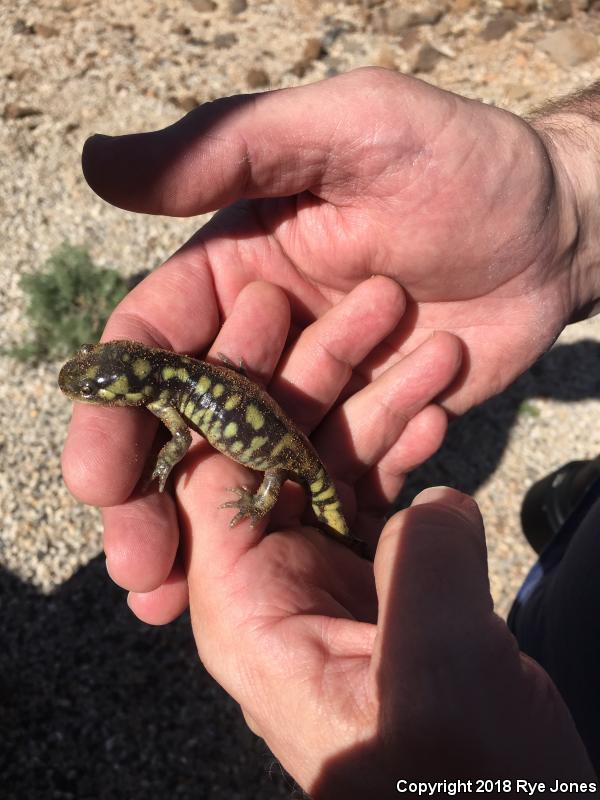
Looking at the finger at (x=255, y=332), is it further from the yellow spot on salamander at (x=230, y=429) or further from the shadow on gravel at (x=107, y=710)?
the shadow on gravel at (x=107, y=710)

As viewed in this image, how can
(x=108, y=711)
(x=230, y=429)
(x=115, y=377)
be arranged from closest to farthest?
1. (x=115, y=377)
2. (x=230, y=429)
3. (x=108, y=711)

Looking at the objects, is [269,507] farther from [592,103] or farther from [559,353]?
[559,353]

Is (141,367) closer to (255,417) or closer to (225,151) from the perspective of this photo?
(255,417)

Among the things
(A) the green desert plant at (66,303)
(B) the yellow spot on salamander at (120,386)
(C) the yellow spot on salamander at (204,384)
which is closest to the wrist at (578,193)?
(C) the yellow spot on salamander at (204,384)

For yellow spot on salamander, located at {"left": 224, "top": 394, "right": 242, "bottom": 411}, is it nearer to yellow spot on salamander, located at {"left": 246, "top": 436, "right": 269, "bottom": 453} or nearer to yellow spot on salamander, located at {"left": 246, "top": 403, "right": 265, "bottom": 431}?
yellow spot on salamander, located at {"left": 246, "top": 403, "right": 265, "bottom": 431}

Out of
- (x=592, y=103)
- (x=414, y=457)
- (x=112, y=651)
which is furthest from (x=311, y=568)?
(x=592, y=103)

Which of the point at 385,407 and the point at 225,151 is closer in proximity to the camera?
the point at 225,151

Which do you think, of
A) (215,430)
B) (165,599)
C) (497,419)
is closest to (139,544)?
(165,599)
